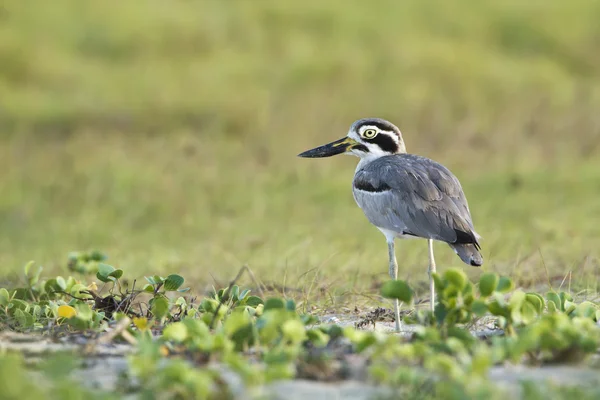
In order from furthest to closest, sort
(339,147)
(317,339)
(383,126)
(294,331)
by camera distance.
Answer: (339,147) → (383,126) → (317,339) → (294,331)

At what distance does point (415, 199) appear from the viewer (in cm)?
530

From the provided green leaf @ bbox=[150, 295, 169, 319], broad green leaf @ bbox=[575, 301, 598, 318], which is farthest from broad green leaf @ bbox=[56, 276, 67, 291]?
broad green leaf @ bbox=[575, 301, 598, 318]

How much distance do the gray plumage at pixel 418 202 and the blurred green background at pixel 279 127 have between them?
2.19 ft

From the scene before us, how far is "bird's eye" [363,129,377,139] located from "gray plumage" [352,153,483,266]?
1.13 feet

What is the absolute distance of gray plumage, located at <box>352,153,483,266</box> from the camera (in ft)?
16.6

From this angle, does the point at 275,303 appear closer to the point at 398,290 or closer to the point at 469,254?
the point at 398,290

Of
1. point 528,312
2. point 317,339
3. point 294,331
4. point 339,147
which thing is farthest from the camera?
point 339,147

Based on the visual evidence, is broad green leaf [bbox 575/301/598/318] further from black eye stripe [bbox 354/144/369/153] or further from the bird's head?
black eye stripe [bbox 354/144/369/153]

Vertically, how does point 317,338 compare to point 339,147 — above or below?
below

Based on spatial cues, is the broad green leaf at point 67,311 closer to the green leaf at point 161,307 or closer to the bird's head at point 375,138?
the green leaf at point 161,307

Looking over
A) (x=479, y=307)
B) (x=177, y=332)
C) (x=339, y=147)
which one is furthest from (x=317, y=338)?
(x=339, y=147)

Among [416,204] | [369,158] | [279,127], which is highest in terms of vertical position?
[279,127]

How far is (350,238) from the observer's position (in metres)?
9.66

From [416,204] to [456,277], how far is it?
1111 millimetres
